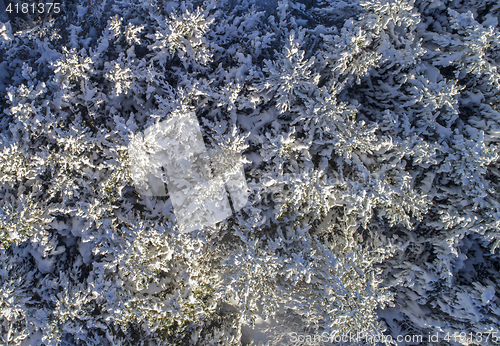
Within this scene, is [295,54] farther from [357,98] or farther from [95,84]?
[95,84]

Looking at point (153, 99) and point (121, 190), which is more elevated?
point (153, 99)

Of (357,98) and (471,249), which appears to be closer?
(471,249)

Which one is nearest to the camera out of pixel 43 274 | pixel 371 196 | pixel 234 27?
pixel 371 196

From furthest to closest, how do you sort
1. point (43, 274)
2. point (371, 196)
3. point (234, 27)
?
point (234, 27), point (43, 274), point (371, 196)

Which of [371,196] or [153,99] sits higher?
[153,99]

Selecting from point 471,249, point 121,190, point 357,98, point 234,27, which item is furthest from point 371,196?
point 121,190

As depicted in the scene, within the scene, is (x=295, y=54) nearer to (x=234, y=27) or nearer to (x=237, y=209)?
(x=234, y=27)

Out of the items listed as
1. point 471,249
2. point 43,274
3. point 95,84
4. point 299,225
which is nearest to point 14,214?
point 43,274

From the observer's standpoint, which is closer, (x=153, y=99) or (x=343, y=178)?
(x=343, y=178)

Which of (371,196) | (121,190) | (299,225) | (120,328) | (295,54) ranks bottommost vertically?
(120,328)
